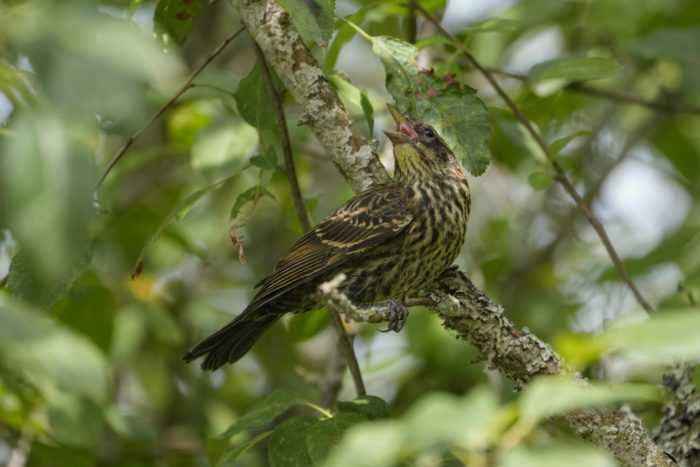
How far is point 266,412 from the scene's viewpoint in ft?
10.2

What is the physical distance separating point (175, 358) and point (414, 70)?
2.98 meters

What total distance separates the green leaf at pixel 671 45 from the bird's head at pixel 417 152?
914mm

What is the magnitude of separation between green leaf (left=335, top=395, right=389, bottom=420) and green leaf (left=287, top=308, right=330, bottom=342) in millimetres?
1282

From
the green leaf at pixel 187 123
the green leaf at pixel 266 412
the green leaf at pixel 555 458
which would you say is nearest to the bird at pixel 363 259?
the green leaf at pixel 266 412

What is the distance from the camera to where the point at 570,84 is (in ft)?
15.5

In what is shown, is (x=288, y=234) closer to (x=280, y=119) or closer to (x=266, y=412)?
(x=280, y=119)

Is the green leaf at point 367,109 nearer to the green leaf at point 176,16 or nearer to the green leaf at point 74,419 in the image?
the green leaf at point 176,16

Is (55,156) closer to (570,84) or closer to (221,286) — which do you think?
(570,84)

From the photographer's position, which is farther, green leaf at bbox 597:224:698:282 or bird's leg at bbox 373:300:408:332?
green leaf at bbox 597:224:698:282

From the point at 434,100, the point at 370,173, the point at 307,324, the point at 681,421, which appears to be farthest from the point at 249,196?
the point at 681,421

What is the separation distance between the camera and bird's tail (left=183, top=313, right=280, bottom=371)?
3.80m

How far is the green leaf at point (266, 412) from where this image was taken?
3.05 m

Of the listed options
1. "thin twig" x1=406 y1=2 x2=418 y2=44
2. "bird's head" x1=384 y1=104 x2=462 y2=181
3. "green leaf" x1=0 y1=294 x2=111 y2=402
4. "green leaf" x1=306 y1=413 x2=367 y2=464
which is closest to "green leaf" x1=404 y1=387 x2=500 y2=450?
"green leaf" x1=0 y1=294 x2=111 y2=402

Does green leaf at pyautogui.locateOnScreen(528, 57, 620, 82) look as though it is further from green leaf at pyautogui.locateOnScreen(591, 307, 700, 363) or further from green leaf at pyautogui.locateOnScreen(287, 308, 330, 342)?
green leaf at pyautogui.locateOnScreen(591, 307, 700, 363)
